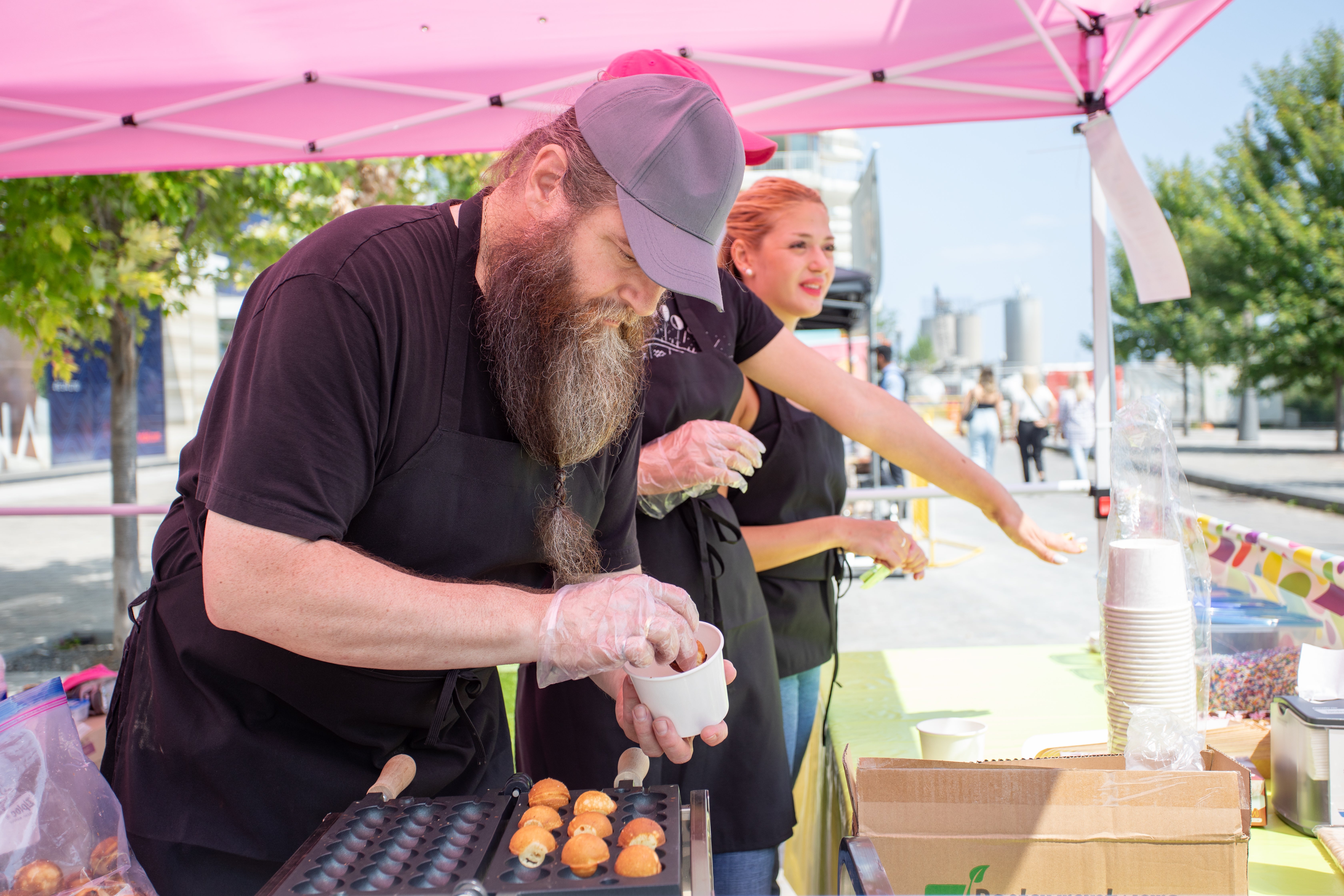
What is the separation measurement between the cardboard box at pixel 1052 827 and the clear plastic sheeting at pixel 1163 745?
112 mm

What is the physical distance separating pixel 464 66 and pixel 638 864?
8.88 feet

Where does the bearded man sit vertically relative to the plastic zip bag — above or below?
above

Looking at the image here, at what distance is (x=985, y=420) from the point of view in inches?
463

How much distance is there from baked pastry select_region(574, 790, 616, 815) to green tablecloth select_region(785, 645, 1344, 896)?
908mm

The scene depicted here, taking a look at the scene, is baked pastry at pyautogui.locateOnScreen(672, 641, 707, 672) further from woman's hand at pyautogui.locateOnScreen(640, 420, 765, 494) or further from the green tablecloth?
the green tablecloth

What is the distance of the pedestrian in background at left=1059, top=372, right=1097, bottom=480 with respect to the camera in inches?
490

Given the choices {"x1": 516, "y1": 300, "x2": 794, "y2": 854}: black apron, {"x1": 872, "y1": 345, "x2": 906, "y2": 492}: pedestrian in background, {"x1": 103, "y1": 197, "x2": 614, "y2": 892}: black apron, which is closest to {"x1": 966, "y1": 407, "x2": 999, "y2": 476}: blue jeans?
{"x1": 872, "y1": 345, "x2": 906, "y2": 492}: pedestrian in background

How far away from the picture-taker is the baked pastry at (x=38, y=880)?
1.01 metres

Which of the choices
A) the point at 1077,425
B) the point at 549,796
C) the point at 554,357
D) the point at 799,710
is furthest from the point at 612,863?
the point at 1077,425

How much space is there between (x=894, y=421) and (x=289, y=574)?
1.42 meters

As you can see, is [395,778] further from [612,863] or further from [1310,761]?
[1310,761]

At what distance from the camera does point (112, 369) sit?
5.72m

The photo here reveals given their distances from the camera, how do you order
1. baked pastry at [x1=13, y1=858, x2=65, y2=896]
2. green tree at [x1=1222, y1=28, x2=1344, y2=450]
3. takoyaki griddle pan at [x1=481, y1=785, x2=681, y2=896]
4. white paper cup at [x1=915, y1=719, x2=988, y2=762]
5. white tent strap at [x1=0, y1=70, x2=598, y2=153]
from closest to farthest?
1. takoyaki griddle pan at [x1=481, y1=785, x2=681, y2=896]
2. baked pastry at [x1=13, y1=858, x2=65, y2=896]
3. white paper cup at [x1=915, y1=719, x2=988, y2=762]
4. white tent strap at [x1=0, y1=70, x2=598, y2=153]
5. green tree at [x1=1222, y1=28, x2=1344, y2=450]

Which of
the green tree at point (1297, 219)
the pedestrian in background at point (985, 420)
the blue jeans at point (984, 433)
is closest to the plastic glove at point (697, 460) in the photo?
the pedestrian in background at point (985, 420)
